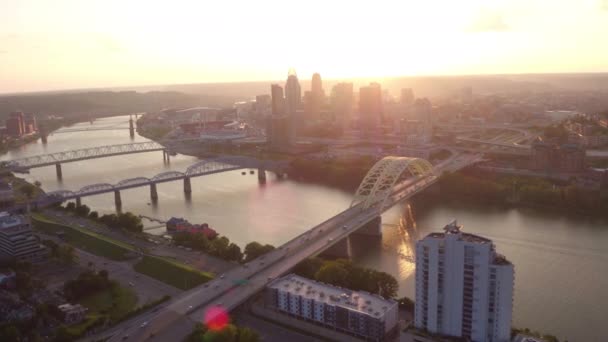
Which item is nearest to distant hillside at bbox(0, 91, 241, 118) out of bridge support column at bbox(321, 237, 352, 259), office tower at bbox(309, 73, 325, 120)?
office tower at bbox(309, 73, 325, 120)

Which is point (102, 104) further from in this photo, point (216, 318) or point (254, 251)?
point (216, 318)

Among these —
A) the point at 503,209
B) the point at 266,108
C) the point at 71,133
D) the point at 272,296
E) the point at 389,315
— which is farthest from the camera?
the point at 266,108

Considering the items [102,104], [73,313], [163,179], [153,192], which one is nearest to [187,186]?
[163,179]

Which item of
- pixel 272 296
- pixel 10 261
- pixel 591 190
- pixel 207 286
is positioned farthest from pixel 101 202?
pixel 591 190

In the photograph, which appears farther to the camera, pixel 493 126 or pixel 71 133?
pixel 71 133

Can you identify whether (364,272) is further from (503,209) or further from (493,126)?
(493,126)

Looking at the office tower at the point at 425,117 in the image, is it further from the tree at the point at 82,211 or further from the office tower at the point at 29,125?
the office tower at the point at 29,125
